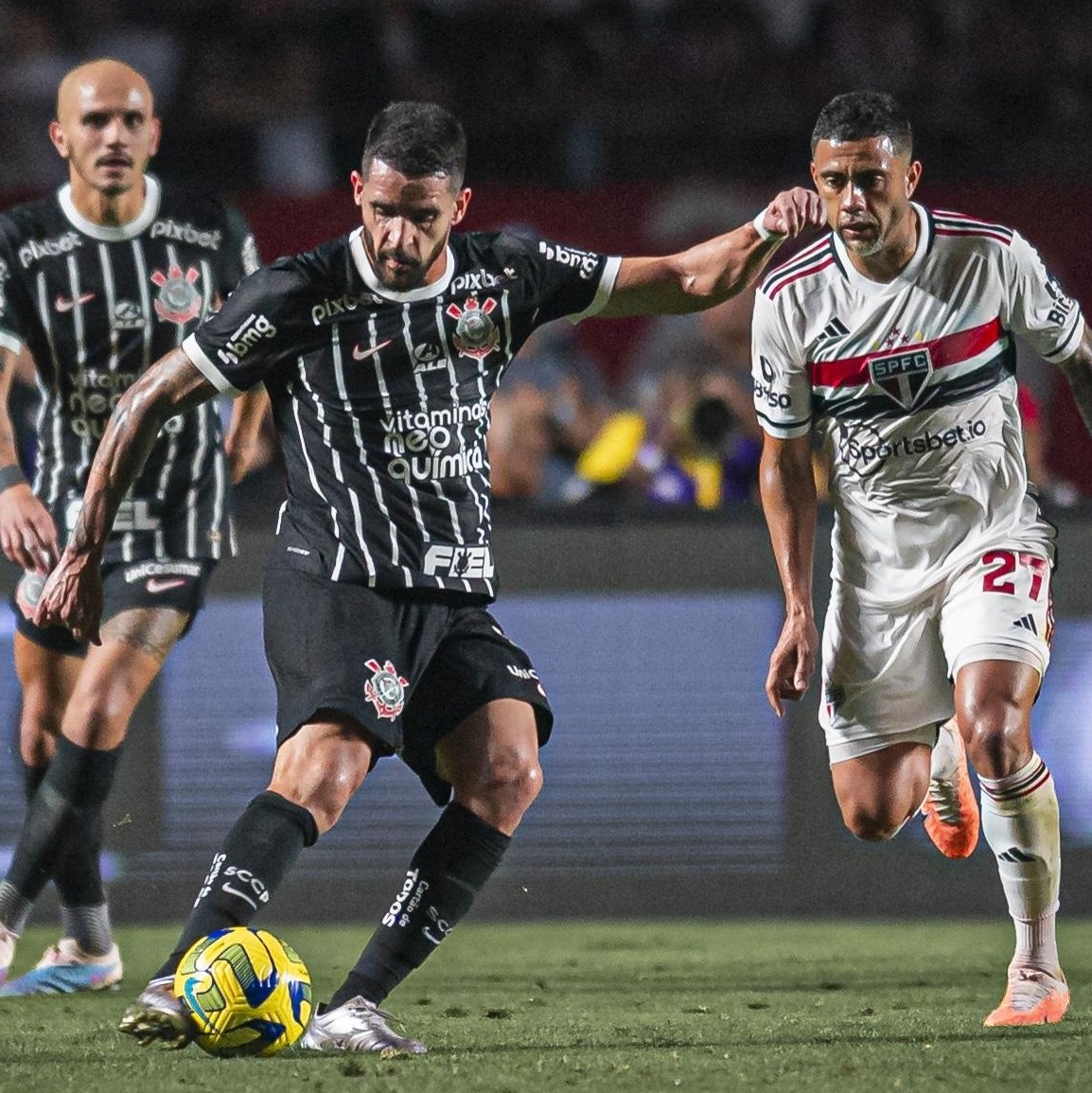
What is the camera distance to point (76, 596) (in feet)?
15.8

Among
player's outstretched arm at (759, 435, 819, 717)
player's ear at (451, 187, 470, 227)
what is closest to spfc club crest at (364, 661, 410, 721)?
player's ear at (451, 187, 470, 227)

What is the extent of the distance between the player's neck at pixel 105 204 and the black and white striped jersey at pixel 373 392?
60.9 inches

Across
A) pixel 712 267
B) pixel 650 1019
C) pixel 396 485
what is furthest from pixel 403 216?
pixel 650 1019

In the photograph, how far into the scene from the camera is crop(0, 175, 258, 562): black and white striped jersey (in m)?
6.17

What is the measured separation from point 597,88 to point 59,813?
6.87 meters

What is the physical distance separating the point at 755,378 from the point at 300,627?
5.01 feet

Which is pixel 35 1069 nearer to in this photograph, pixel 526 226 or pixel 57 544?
pixel 57 544

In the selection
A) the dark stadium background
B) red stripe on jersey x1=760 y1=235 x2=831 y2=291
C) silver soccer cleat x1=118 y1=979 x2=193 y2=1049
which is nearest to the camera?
silver soccer cleat x1=118 y1=979 x2=193 y2=1049

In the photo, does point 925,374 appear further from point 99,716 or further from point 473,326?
point 99,716

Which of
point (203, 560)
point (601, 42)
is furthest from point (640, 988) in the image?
point (601, 42)

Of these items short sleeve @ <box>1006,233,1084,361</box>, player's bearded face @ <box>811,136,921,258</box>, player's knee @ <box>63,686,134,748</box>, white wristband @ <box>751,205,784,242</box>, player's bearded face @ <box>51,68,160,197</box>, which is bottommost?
player's knee @ <box>63,686,134,748</box>

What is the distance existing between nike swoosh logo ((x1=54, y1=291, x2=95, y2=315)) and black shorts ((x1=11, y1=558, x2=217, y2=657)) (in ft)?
2.51

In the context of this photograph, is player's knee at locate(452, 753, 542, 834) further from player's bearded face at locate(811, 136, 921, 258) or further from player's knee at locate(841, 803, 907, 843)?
player's bearded face at locate(811, 136, 921, 258)

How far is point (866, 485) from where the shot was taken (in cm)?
558
